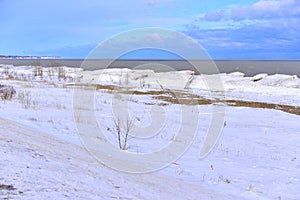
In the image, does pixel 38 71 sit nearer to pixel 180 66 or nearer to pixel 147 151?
pixel 147 151

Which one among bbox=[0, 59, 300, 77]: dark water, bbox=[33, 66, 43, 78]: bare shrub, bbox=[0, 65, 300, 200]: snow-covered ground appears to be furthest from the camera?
bbox=[33, 66, 43, 78]: bare shrub

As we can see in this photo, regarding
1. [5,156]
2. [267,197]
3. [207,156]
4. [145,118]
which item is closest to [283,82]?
[145,118]

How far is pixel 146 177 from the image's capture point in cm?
611

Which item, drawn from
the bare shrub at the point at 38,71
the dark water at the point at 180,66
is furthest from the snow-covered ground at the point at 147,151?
the bare shrub at the point at 38,71

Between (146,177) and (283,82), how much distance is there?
133 ft

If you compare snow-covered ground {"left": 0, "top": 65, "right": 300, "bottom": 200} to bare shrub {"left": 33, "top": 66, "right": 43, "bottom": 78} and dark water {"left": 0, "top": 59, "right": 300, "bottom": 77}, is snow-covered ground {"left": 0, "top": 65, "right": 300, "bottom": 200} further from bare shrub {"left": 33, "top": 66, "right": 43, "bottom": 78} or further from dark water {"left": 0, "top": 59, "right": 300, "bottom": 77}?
bare shrub {"left": 33, "top": 66, "right": 43, "bottom": 78}

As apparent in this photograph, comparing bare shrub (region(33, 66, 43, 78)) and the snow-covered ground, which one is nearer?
the snow-covered ground

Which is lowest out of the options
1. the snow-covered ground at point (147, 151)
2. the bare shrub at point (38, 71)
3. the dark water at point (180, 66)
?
the snow-covered ground at point (147, 151)

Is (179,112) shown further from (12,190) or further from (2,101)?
(12,190)

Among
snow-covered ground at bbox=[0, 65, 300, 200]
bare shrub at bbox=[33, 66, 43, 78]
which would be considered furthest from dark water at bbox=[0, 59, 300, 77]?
bare shrub at bbox=[33, 66, 43, 78]

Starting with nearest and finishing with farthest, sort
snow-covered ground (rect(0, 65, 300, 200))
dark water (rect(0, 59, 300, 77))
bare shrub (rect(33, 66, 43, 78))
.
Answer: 1. snow-covered ground (rect(0, 65, 300, 200))
2. dark water (rect(0, 59, 300, 77))
3. bare shrub (rect(33, 66, 43, 78))

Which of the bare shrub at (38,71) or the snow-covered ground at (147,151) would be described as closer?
the snow-covered ground at (147,151)

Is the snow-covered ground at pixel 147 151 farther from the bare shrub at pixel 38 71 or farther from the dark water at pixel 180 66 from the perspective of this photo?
the bare shrub at pixel 38 71

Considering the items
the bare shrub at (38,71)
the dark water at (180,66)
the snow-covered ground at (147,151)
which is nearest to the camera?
the snow-covered ground at (147,151)
